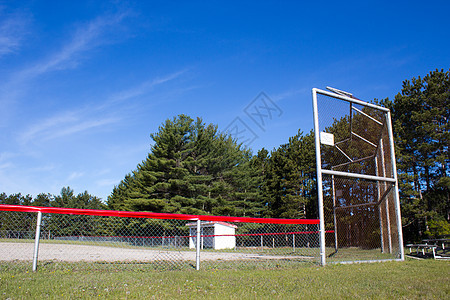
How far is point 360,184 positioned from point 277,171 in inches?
1031

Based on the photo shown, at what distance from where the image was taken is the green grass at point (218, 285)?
157 inches

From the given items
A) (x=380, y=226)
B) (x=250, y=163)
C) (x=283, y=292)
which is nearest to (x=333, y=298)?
(x=283, y=292)

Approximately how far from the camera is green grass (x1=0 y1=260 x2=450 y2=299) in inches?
157

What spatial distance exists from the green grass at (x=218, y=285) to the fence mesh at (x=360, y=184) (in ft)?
14.5

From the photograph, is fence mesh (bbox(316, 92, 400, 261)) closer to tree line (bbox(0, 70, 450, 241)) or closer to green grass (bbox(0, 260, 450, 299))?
green grass (bbox(0, 260, 450, 299))

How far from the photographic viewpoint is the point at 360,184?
11016 millimetres

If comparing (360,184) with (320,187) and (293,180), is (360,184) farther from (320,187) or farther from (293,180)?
(293,180)

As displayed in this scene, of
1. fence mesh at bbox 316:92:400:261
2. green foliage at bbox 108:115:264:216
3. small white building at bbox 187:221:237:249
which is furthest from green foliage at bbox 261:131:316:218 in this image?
fence mesh at bbox 316:92:400:261

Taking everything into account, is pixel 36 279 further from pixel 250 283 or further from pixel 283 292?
pixel 283 292

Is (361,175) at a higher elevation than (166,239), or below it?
higher

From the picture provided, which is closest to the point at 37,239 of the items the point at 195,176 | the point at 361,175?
the point at 361,175

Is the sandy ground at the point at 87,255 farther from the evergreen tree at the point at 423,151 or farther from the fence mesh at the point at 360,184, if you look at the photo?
the evergreen tree at the point at 423,151

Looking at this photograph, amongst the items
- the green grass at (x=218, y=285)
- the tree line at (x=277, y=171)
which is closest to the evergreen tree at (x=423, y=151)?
the tree line at (x=277, y=171)

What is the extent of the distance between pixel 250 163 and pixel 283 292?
3687cm
